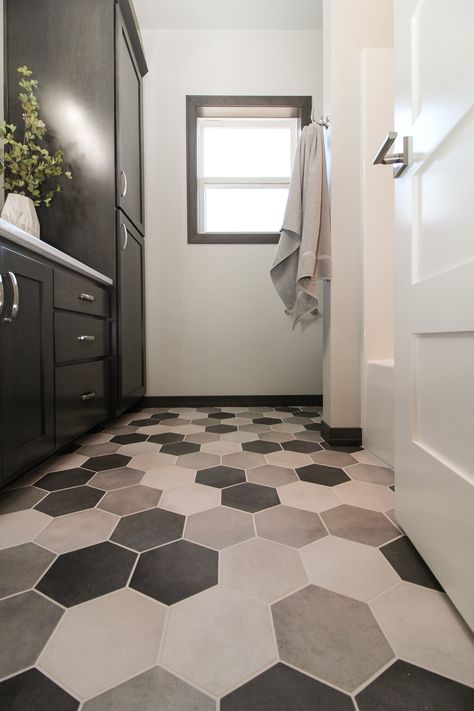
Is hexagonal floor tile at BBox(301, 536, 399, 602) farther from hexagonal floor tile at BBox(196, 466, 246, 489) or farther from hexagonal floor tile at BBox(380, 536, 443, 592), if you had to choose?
hexagonal floor tile at BBox(196, 466, 246, 489)

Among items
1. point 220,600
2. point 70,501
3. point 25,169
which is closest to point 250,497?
point 220,600

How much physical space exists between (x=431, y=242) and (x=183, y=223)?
2.02 meters

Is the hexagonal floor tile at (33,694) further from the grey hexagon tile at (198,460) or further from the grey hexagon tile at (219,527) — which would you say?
the grey hexagon tile at (198,460)

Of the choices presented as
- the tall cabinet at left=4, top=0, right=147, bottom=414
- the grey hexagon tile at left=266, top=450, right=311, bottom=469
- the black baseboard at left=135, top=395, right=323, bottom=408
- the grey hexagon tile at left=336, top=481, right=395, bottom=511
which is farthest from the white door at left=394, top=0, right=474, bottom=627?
the black baseboard at left=135, top=395, right=323, bottom=408

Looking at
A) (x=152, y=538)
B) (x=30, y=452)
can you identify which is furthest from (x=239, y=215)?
(x=152, y=538)

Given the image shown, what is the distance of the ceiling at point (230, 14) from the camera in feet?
7.22

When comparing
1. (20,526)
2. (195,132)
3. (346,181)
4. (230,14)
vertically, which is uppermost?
(230,14)

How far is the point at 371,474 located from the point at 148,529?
79 cm

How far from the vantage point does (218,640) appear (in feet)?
1.72

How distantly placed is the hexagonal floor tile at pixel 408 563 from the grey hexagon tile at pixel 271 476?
1.34ft

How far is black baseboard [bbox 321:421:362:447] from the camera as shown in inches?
60.5

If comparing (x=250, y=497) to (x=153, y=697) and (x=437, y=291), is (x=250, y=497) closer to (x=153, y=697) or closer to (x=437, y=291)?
(x=153, y=697)

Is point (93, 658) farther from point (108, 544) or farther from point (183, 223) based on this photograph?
point (183, 223)

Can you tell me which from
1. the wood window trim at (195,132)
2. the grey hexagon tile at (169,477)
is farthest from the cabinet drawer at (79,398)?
the wood window trim at (195,132)
